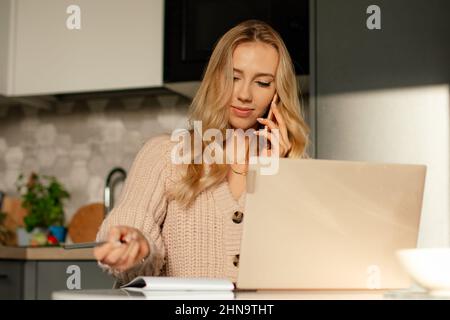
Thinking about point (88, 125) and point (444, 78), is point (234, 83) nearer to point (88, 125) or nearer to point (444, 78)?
point (444, 78)

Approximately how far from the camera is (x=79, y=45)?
2883 mm

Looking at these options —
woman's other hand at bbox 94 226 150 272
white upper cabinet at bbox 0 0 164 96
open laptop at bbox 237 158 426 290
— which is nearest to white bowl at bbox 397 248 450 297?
open laptop at bbox 237 158 426 290

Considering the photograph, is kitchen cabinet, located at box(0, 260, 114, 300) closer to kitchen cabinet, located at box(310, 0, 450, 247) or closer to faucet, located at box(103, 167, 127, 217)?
faucet, located at box(103, 167, 127, 217)

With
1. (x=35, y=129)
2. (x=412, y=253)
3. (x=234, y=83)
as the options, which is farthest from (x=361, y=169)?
(x=35, y=129)

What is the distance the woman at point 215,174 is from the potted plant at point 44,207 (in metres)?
1.41

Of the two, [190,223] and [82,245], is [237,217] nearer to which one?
[190,223]

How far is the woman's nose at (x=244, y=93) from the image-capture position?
172 cm

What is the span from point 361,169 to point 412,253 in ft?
0.52

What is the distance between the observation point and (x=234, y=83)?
1.73 metres

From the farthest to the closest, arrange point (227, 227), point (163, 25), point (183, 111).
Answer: point (183, 111) < point (163, 25) < point (227, 227)

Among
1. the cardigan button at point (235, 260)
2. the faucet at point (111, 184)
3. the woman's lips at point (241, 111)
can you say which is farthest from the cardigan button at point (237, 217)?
the faucet at point (111, 184)

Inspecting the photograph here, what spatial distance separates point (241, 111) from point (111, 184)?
4.67ft

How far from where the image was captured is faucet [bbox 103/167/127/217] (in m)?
2.93
